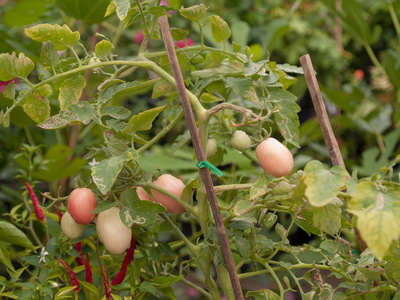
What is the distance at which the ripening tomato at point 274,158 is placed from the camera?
439 mm

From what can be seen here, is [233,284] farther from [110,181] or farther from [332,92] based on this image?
[332,92]

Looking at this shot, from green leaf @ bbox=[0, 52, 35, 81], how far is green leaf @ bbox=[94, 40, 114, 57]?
0.07 metres

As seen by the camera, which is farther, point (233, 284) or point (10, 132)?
point (10, 132)

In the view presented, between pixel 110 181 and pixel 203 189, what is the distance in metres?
0.11

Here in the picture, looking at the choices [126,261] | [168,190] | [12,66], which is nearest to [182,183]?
Result: [168,190]

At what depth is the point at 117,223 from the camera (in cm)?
47

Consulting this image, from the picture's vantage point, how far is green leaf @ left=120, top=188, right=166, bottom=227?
457 mm

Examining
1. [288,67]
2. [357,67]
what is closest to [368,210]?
[288,67]

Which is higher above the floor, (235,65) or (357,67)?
(235,65)

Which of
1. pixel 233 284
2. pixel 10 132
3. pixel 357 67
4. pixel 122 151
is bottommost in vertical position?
pixel 357 67

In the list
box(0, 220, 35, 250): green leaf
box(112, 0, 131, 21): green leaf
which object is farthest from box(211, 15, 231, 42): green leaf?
box(0, 220, 35, 250): green leaf

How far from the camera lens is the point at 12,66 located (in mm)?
479

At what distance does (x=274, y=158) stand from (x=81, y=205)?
0.21 meters

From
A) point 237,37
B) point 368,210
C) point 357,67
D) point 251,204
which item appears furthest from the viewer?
point 357,67
